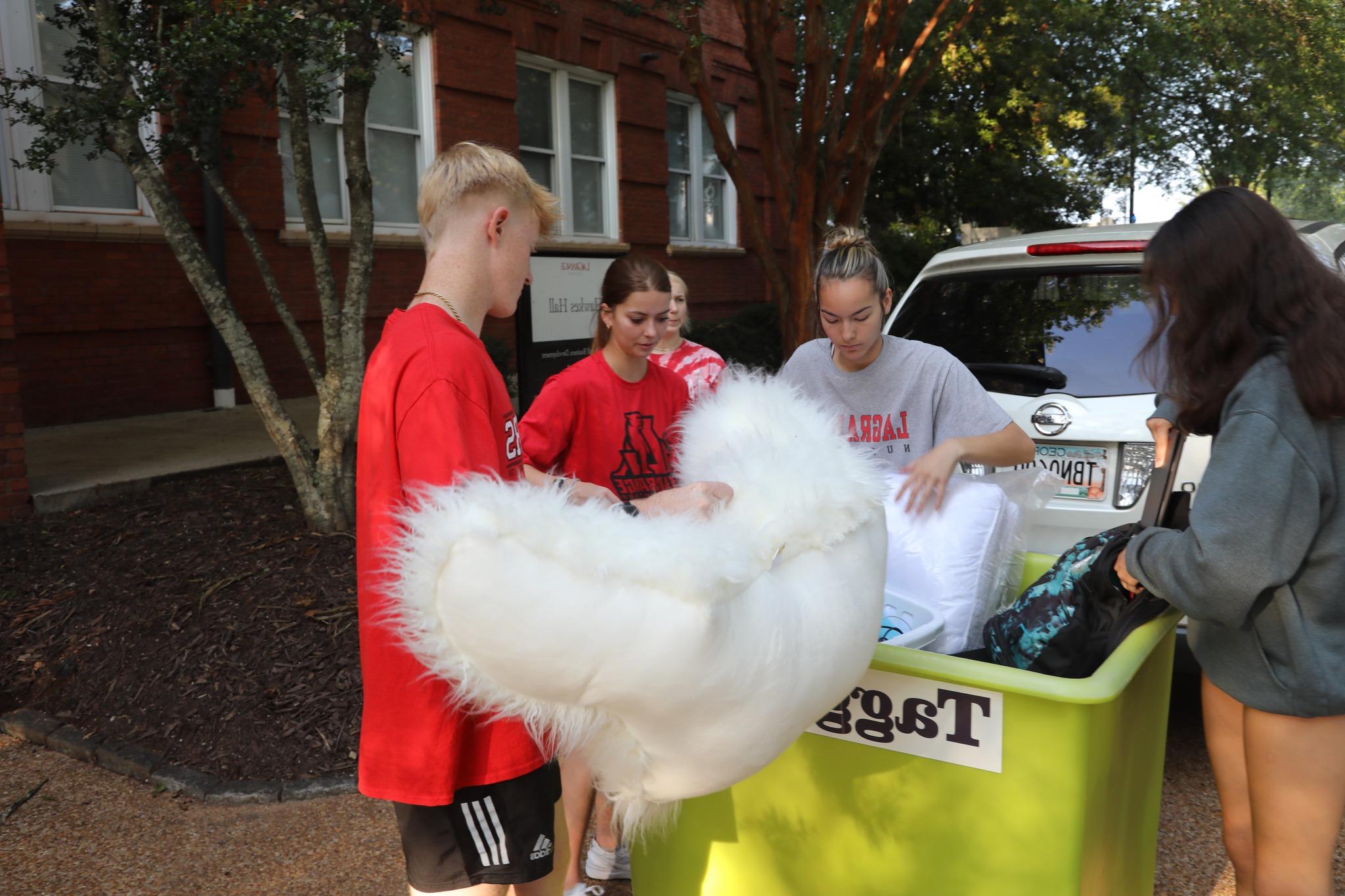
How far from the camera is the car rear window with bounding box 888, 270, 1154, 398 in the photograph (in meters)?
3.86

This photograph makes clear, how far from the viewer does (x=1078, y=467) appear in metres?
3.72

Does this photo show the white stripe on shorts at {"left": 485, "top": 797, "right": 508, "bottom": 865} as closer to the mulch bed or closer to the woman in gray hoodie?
the woman in gray hoodie

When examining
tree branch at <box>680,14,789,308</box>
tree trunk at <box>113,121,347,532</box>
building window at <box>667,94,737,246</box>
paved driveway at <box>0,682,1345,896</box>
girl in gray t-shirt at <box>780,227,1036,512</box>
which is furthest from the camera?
building window at <box>667,94,737,246</box>

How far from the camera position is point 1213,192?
1967mm

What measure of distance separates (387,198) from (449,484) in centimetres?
1008

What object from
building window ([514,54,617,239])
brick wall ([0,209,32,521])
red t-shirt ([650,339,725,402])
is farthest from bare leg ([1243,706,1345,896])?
building window ([514,54,617,239])

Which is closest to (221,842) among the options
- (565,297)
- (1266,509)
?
(1266,509)

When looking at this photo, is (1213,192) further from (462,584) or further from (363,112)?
(363,112)

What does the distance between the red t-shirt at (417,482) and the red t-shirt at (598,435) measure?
3.44ft

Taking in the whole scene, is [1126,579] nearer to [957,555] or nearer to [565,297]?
[957,555]

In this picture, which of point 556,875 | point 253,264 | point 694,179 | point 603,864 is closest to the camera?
point 556,875

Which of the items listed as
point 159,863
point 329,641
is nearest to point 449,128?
point 329,641

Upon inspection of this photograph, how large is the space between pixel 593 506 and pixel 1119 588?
4.18ft

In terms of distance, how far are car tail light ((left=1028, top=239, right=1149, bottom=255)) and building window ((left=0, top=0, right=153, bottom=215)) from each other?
247 inches
